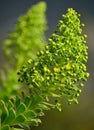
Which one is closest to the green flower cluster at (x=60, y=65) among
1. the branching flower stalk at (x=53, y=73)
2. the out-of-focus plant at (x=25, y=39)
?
the branching flower stalk at (x=53, y=73)

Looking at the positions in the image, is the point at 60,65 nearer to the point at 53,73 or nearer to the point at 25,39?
the point at 53,73

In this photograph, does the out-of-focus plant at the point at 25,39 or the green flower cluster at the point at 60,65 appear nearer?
the green flower cluster at the point at 60,65

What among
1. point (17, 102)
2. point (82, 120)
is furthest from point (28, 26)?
point (82, 120)

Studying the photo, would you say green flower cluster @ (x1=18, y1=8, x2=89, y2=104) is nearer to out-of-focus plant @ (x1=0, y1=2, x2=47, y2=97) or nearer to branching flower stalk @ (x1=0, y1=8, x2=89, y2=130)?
branching flower stalk @ (x1=0, y1=8, x2=89, y2=130)

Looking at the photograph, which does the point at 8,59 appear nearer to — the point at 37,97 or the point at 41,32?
the point at 41,32

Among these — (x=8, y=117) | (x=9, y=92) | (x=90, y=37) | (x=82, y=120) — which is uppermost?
(x=90, y=37)

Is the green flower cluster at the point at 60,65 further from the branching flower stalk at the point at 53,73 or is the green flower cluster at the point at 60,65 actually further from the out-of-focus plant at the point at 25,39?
the out-of-focus plant at the point at 25,39

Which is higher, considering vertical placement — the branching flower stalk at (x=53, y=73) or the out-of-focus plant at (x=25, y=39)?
the out-of-focus plant at (x=25, y=39)

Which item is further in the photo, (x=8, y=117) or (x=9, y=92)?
(x=9, y=92)
